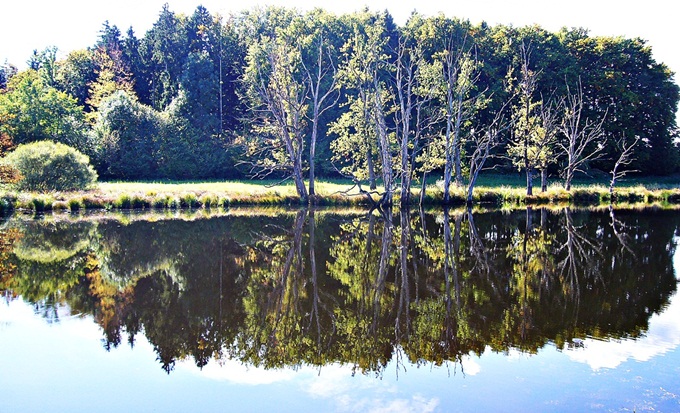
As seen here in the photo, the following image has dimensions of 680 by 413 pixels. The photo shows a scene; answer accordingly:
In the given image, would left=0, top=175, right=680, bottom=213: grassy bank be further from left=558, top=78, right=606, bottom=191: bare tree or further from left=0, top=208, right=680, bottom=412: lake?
left=0, top=208, right=680, bottom=412: lake

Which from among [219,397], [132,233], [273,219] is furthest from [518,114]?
[219,397]

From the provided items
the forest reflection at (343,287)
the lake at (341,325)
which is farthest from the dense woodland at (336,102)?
the lake at (341,325)

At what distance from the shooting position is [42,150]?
27156mm

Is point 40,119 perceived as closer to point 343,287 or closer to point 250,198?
point 250,198

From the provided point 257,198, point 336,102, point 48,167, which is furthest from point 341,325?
point 336,102

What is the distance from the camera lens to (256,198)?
94.1 feet

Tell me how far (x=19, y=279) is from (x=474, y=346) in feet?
29.1

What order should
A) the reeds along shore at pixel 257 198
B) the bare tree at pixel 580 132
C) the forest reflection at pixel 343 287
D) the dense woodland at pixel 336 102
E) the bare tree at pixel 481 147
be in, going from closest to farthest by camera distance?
the forest reflection at pixel 343 287
the reeds along shore at pixel 257 198
the bare tree at pixel 481 147
the dense woodland at pixel 336 102
the bare tree at pixel 580 132

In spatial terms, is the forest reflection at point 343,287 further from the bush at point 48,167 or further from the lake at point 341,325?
the bush at point 48,167

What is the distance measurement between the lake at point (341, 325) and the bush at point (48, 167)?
13.5m

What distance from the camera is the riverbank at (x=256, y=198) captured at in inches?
998

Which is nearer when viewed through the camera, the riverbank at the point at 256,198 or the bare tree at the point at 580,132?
the riverbank at the point at 256,198

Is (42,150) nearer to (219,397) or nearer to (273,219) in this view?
(273,219)

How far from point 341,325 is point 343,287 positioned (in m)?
2.22
